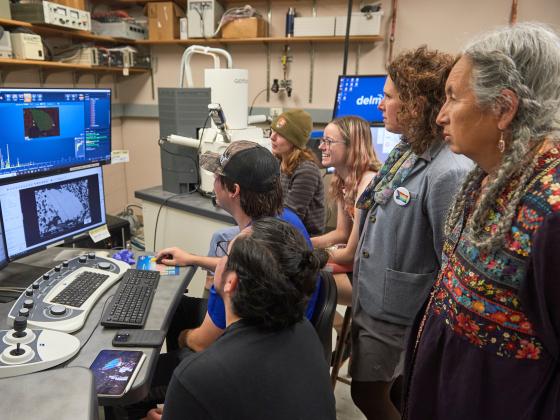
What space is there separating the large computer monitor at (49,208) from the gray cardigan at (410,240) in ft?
3.80

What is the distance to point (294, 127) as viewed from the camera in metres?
2.32

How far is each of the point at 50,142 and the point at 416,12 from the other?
120 inches

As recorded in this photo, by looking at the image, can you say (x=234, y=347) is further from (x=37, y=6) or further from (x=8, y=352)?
(x=37, y=6)

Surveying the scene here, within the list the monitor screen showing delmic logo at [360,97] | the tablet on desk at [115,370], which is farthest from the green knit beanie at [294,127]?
the tablet on desk at [115,370]

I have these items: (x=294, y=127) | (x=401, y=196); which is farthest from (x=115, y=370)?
(x=294, y=127)

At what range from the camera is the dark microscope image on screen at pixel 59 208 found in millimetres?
1500

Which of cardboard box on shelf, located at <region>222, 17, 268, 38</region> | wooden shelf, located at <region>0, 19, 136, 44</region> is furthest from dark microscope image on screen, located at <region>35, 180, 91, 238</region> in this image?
cardboard box on shelf, located at <region>222, 17, 268, 38</region>

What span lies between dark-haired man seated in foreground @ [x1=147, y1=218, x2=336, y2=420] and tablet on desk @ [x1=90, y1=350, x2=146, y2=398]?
23 centimetres

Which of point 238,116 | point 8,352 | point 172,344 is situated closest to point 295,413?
point 8,352

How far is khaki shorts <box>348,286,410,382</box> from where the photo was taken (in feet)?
4.18

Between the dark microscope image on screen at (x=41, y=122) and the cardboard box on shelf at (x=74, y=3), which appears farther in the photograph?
the cardboard box on shelf at (x=74, y=3)

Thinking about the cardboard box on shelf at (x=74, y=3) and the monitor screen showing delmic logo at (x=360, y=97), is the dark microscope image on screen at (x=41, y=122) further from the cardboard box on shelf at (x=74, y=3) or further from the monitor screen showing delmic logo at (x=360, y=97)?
the cardboard box on shelf at (x=74, y=3)

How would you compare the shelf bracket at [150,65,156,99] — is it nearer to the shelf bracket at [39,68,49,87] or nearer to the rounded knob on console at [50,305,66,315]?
the shelf bracket at [39,68,49,87]

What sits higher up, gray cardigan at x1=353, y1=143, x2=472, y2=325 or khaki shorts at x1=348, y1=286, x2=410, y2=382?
gray cardigan at x1=353, y1=143, x2=472, y2=325
